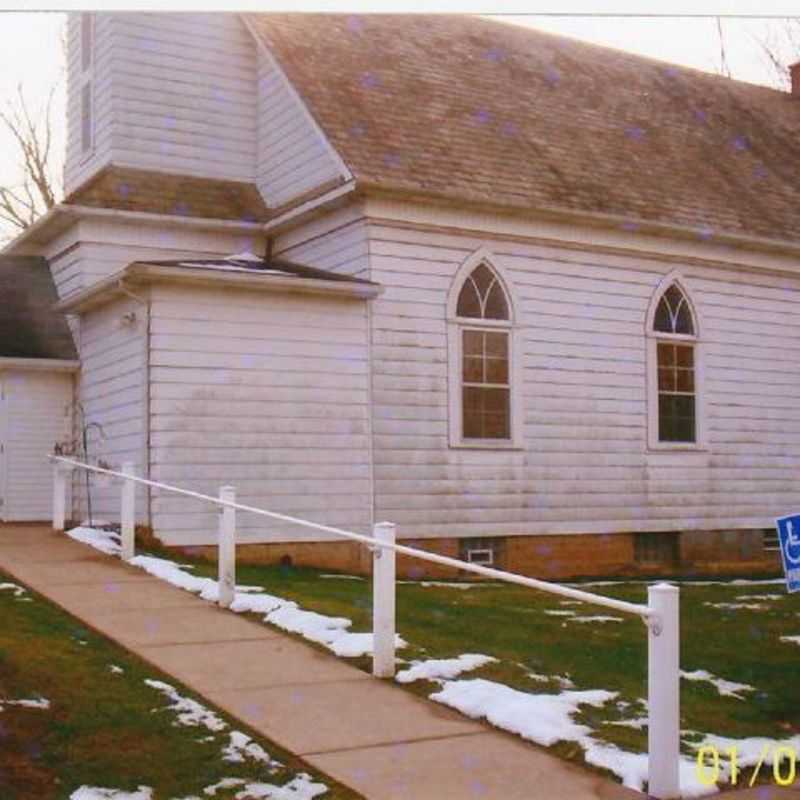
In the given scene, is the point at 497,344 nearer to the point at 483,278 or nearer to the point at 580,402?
the point at 483,278

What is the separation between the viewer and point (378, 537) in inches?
335

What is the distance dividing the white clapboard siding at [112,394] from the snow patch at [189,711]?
7.34 metres

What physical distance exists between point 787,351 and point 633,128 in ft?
14.8

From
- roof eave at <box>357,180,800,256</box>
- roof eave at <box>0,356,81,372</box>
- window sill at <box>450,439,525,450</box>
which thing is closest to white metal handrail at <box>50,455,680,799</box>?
window sill at <box>450,439,525,450</box>

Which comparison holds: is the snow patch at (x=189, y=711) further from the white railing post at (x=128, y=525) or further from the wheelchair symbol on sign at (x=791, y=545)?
the white railing post at (x=128, y=525)

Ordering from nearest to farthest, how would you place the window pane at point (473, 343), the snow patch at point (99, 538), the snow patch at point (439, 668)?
the snow patch at point (439, 668) < the snow patch at point (99, 538) < the window pane at point (473, 343)

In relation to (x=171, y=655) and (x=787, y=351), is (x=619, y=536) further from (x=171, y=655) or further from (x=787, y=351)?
(x=171, y=655)

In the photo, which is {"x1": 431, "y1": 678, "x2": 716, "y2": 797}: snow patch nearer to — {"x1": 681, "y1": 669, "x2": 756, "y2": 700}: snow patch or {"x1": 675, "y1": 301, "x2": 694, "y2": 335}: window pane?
{"x1": 681, "y1": 669, "x2": 756, "y2": 700}: snow patch

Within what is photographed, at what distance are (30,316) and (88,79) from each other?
3895 millimetres

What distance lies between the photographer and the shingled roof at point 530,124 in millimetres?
16734

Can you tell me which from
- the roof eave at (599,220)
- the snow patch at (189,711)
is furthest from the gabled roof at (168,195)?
the snow patch at (189,711)

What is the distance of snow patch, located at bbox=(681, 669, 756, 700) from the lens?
8023 mm

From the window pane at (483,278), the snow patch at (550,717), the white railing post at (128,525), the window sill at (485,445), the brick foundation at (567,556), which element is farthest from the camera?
the window pane at (483,278)

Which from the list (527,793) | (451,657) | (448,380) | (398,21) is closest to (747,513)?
(448,380)
